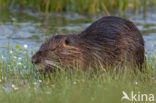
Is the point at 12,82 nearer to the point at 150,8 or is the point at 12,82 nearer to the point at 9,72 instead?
the point at 9,72

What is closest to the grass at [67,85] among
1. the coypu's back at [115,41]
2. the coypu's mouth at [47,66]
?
the coypu's mouth at [47,66]

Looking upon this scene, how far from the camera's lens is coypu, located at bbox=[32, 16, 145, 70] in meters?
4.76

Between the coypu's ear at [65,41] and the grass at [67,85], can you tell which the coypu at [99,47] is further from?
the grass at [67,85]

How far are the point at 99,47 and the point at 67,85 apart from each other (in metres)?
1.36

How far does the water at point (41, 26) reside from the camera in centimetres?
736

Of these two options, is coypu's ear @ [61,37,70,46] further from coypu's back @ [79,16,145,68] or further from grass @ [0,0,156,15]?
grass @ [0,0,156,15]

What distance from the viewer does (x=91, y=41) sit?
5000mm

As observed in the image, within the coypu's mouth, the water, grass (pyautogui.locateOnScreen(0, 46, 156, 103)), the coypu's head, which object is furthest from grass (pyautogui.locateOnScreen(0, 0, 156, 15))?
the coypu's mouth

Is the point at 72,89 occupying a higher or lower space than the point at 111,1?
lower

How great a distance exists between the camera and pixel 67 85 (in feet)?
12.3

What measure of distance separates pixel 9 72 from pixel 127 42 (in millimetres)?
1588

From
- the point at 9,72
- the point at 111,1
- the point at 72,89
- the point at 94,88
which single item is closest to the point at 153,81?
the point at 94,88

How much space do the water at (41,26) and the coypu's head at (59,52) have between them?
174cm

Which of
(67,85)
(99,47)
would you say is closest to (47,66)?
(99,47)
